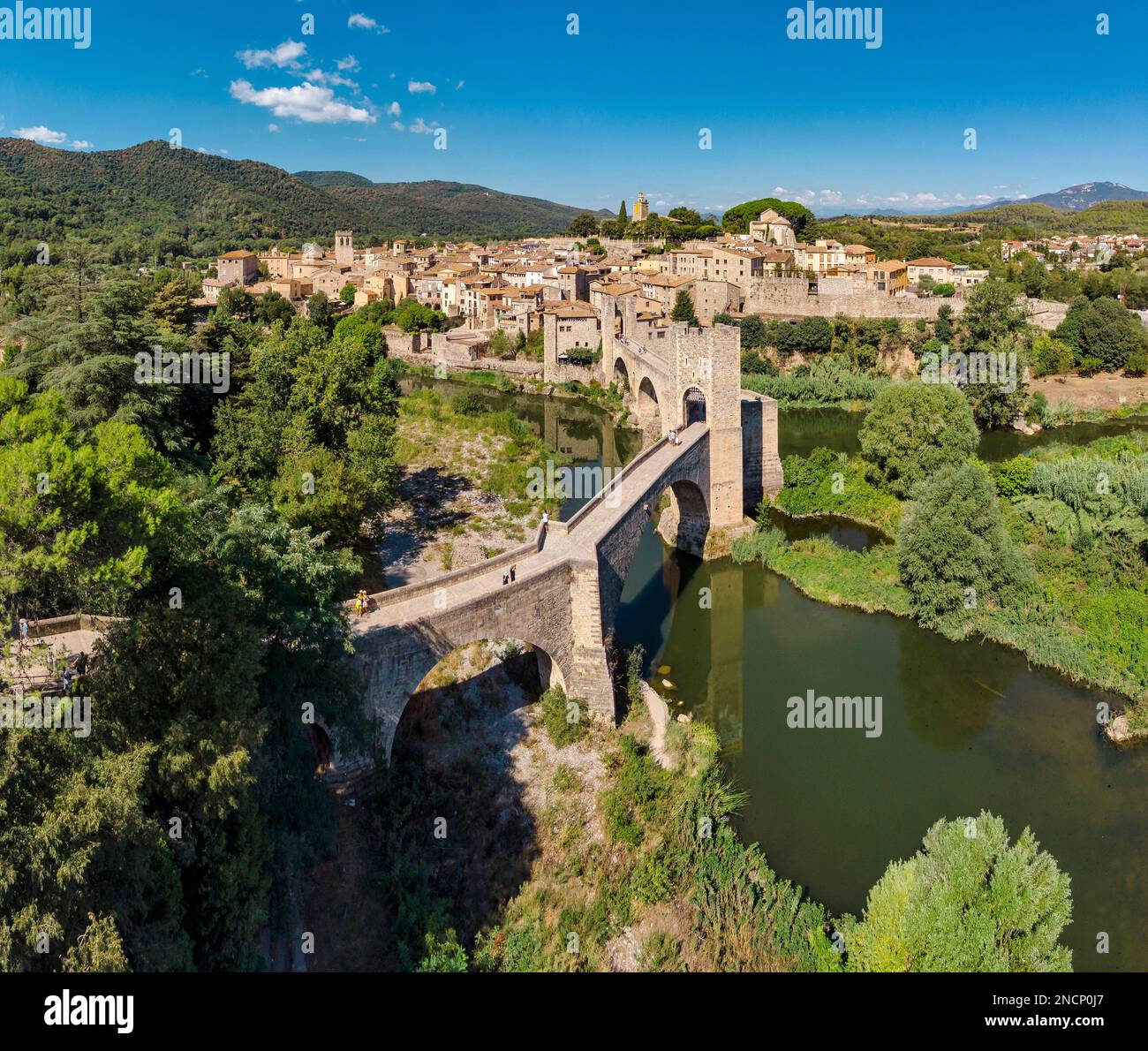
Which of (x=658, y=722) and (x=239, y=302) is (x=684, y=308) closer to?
(x=239, y=302)

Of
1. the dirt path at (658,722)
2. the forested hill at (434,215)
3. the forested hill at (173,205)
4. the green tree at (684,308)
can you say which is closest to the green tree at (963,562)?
the dirt path at (658,722)

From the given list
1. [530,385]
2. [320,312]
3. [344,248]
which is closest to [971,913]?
[530,385]

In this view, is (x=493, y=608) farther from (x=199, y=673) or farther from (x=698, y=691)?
(x=698, y=691)

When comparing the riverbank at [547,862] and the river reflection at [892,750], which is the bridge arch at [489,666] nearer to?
the riverbank at [547,862]

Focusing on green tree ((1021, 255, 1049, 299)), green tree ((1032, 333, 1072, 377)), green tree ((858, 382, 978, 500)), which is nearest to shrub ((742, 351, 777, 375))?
green tree ((1032, 333, 1072, 377))

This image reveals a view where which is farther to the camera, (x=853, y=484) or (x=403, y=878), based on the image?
(x=853, y=484)

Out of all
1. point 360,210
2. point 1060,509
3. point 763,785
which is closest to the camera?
point 763,785

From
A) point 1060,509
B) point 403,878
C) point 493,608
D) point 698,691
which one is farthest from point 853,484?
point 403,878
